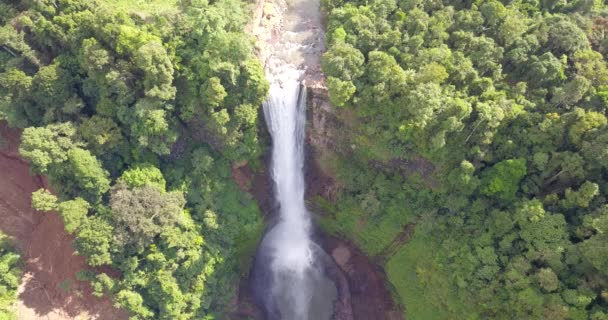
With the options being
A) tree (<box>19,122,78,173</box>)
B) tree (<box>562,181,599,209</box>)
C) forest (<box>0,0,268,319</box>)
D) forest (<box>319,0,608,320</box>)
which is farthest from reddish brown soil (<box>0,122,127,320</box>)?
tree (<box>562,181,599,209</box>)

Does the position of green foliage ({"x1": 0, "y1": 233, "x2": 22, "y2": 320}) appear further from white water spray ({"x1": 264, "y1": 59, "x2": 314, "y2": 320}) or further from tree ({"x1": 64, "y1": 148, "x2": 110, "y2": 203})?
white water spray ({"x1": 264, "y1": 59, "x2": 314, "y2": 320})

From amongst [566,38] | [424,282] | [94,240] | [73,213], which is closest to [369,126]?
[424,282]

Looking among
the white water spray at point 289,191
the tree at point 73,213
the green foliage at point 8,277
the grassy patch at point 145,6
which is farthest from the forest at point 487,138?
the green foliage at point 8,277

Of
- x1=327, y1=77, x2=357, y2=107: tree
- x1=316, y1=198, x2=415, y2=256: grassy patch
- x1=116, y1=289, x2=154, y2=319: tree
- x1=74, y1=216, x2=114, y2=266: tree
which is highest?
x1=327, y1=77, x2=357, y2=107: tree

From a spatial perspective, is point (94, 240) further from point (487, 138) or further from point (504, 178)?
point (504, 178)

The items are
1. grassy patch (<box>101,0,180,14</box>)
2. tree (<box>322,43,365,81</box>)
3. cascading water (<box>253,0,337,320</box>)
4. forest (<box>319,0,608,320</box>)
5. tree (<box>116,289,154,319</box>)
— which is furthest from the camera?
cascading water (<box>253,0,337,320</box>)

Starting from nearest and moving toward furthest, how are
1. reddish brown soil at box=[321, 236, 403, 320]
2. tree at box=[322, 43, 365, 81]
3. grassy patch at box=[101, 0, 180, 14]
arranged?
tree at box=[322, 43, 365, 81] → grassy patch at box=[101, 0, 180, 14] → reddish brown soil at box=[321, 236, 403, 320]

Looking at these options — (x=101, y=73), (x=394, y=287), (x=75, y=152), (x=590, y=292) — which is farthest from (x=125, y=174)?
(x=590, y=292)
